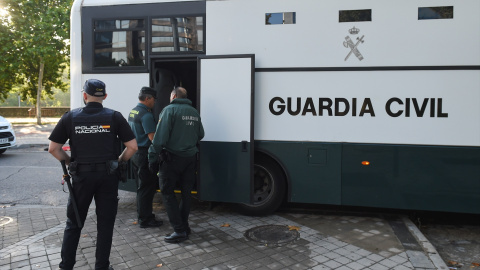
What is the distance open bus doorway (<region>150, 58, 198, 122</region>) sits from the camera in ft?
20.9

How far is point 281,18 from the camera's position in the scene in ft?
17.3

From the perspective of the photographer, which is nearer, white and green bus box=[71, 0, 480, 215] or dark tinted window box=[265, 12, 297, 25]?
white and green bus box=[71, 0, 480, 215]

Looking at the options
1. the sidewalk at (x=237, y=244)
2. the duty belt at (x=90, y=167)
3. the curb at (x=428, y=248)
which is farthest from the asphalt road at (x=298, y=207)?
the duty belt at (x=90, y=167)

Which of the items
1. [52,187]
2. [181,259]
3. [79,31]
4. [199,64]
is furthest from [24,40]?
[181,259]

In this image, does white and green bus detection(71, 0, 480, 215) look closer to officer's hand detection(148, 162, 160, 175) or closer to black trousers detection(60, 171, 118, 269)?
officer's hand detection(148, 162, 160, 175)

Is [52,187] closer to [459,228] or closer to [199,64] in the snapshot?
[199,64]

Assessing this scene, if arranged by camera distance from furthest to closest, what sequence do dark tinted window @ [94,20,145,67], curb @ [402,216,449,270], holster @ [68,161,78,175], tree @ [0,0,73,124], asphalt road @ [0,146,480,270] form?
tree @ [0,0,73,124] < dark tinted window @ [94,20,145,67] < asphalt road @ [0,146,480,270] < curb @ [402,216,449,270] < holster @ [68,161,78,175]

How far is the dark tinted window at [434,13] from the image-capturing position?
15.9ft

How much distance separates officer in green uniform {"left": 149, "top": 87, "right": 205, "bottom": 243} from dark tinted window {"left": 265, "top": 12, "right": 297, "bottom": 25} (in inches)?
66.7

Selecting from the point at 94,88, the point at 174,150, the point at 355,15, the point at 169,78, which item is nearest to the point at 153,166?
the point at 174,150

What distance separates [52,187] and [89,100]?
16.6ft

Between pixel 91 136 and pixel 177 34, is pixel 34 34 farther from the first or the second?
pixel 91 136

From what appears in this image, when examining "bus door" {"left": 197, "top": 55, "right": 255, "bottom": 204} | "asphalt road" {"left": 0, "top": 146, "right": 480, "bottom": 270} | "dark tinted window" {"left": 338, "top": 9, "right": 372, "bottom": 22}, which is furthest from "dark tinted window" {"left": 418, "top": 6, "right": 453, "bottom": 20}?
"asphalt road" {"left": 0, "top": 146, "right": 480, "bottom": 270}

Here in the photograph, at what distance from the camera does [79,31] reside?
5.93 meters
